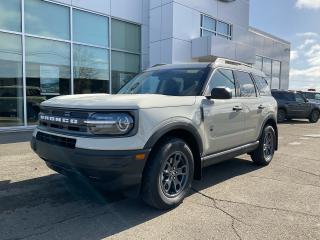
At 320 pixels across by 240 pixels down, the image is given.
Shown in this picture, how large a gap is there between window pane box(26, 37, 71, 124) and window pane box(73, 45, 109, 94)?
403 mm

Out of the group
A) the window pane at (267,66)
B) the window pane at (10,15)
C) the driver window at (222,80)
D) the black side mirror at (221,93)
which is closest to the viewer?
the black side mirror at (221,93)

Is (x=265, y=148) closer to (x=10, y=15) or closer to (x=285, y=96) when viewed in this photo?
(x=10, y=15)

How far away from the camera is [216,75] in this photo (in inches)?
195

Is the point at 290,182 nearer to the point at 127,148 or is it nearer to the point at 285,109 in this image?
the point at 127,148

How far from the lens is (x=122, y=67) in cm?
1473

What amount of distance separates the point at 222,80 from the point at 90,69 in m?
9.39

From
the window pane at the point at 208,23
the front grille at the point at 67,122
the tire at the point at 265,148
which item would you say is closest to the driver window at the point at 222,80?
the tire at the point at 265,148

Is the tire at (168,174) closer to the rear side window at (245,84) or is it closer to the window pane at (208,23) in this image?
the rear side window at (245,84)

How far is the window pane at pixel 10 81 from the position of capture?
11023 mm

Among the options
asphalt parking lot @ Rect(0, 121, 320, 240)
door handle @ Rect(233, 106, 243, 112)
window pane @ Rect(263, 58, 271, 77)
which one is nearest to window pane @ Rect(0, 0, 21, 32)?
asphalt parking lot @ Rect(0, 121, 320, 240)

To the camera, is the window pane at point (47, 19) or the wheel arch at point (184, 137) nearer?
the wheel arch at point (184, 137)

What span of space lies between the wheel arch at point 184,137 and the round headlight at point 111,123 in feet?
1.03

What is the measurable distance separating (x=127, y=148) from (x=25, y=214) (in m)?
1.55

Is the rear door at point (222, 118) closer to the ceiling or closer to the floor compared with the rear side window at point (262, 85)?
closer to the floor
